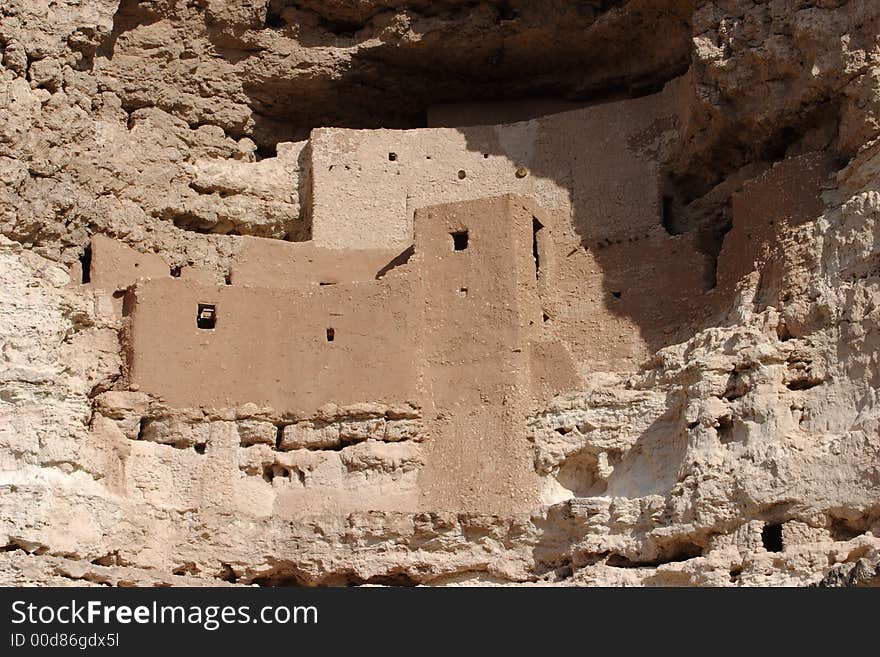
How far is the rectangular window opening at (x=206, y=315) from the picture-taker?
22.4 meters

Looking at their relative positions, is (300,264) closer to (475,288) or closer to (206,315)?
(206,315)

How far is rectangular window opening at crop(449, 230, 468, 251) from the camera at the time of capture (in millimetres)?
22625

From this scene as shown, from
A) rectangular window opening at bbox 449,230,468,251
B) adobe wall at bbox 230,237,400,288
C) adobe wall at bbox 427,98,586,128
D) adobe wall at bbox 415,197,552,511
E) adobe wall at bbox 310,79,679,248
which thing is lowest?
adobe wall at bbox 415,197,552,511

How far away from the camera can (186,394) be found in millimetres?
22078

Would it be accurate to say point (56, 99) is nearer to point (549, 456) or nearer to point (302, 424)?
point (302, 424)

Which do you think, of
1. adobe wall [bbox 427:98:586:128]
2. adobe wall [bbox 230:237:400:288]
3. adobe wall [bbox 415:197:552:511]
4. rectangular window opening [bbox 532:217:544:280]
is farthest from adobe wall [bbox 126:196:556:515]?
adobe wall [bbox 427:98:586:128]

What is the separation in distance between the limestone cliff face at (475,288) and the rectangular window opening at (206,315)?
1.22 feet

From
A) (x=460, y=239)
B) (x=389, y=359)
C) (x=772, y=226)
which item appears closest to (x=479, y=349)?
(x=389, y=359)

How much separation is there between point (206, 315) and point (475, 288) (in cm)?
291

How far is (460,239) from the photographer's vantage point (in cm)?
2269

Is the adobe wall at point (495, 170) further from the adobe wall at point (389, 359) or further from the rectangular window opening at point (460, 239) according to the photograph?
the adobe wall at point (389, 359)

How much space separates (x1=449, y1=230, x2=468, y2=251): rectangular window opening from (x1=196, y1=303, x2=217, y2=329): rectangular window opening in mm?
2679

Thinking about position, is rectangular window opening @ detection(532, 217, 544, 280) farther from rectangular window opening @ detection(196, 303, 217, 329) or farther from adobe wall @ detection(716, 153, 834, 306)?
rectangular window opening @ detection(196, 303, 217, 329)

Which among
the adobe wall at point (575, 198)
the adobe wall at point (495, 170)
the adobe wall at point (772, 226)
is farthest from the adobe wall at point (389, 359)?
the adobe wall at point (772, 226)
